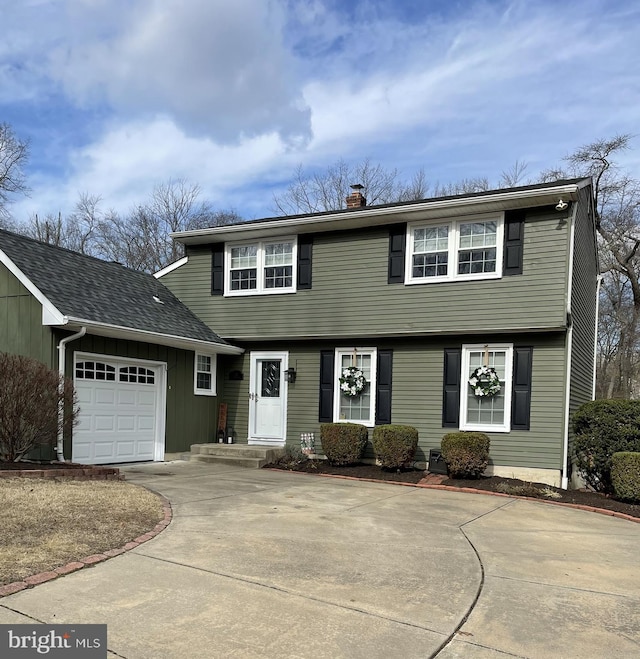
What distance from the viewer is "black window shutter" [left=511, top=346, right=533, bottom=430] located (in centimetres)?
1062

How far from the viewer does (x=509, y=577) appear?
476cm

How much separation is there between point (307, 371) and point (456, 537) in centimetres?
702

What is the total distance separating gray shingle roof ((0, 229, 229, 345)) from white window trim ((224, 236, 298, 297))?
1173 millimetres

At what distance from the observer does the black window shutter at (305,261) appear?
12.7 m

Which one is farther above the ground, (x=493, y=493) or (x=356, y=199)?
(x=356, y=199)

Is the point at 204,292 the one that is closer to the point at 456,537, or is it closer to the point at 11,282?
the point at 11,282

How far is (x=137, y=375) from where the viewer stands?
11.6 metres

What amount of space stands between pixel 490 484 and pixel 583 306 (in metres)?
5.22

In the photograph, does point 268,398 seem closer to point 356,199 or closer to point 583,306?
point 356,199

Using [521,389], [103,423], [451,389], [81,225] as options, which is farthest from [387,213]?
[81,225]

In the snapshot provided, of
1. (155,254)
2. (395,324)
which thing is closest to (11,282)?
(395,324)

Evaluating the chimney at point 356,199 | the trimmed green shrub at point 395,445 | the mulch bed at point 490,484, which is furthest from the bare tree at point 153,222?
the trimmed green shrub at point 395,445

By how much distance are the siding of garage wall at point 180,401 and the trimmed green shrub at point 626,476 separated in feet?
27.7

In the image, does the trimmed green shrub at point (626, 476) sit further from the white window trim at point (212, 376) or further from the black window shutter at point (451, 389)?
the white window trim at point (212, 376)
